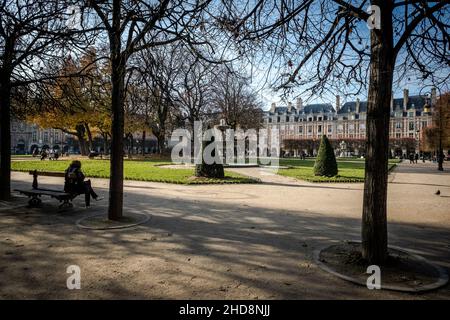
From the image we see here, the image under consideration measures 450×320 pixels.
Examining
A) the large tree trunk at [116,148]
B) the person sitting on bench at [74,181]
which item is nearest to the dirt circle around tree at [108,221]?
the large tree trunk at [116,148]

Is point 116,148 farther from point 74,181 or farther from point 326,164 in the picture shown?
point 326,164

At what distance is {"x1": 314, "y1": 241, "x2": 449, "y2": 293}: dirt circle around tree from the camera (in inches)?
165

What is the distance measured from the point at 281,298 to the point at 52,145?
99.2 m

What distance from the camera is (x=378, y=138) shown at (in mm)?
4742

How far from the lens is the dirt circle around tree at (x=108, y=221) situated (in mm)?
6949

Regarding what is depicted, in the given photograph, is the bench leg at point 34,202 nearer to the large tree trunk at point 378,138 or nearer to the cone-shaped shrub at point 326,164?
the large tree trunk at point 378,138

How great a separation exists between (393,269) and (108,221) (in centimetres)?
596

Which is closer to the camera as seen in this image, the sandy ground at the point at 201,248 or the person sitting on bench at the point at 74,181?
the sandy ground at the point at 201,248

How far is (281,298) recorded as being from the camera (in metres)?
3.78

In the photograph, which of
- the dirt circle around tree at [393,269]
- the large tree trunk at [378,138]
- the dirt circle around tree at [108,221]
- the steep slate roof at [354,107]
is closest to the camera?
the dirt circle around tree at [393,269]

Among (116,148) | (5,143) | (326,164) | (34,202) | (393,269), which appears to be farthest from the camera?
(326,164)

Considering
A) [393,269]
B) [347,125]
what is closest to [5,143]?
[393,269]

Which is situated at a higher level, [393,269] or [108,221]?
[108,221]

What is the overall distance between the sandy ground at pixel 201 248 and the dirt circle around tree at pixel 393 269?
0.55 ft
